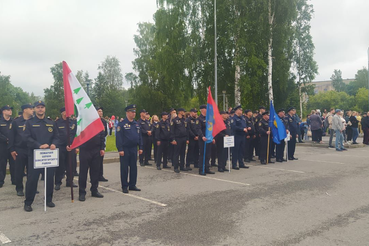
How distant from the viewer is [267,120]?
12039mm

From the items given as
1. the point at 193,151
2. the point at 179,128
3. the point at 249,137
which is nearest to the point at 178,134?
the point at 179,128

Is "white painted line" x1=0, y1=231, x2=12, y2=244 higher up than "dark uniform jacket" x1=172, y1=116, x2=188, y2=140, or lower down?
lower down

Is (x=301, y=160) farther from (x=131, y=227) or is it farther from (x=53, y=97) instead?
(x=53, y=97)

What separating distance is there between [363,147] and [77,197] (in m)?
15.7

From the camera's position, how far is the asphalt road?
14.6 ft

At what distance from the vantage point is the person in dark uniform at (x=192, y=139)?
33.7 feet

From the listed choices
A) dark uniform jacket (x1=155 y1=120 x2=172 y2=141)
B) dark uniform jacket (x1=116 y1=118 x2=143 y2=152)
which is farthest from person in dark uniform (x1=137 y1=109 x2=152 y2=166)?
dark uniform jacket (x1=116 y1=118 x2=143 y2=152)

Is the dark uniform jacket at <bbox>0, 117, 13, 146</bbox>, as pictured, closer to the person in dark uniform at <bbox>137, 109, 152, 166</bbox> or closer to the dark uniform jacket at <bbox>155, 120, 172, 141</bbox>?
the person in dark uniform at <bbox>137, 109, 152, 166</bbox>

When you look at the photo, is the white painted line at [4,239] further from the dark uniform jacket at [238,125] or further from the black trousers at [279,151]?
the black trousers at [279,151]

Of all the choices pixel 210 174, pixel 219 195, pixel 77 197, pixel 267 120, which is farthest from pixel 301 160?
pixel 77 197

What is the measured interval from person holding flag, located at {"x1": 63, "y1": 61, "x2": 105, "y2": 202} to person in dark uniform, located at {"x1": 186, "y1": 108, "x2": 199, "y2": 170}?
13.1 ft

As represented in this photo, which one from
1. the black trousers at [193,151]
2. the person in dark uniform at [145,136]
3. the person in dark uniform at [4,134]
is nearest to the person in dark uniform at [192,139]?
the black trousers at [193,151]

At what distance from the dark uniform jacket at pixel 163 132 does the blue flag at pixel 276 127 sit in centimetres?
387

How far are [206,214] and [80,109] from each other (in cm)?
340
